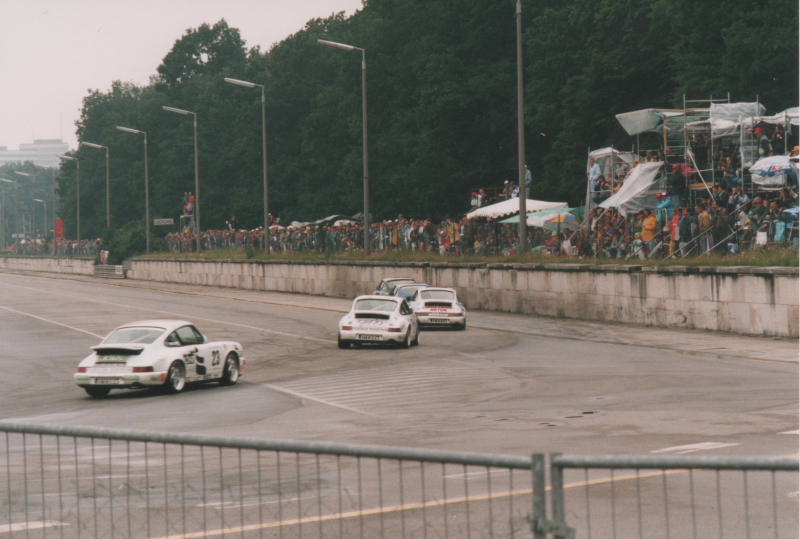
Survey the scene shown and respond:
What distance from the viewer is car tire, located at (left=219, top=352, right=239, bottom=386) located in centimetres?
2253

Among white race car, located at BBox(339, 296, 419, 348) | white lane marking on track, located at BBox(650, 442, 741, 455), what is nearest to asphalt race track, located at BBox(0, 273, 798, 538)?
white lane marking on track, located at BBox(650, 442, 741, 455)

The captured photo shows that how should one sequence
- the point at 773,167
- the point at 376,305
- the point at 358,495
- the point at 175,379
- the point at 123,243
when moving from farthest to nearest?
1. the point at 123,243
2. the point at 773,167
3. the point at 376,305
4. the point at 175,379
5. the point at 358,495

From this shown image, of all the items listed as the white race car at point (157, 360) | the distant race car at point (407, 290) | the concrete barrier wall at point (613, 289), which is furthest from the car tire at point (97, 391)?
the distant race car at point (407, 290)

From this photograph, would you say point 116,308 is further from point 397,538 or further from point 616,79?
point 397,538

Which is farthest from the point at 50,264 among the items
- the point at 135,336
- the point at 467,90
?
the point at 135,336

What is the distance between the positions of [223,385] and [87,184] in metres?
129

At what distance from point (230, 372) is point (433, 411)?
A: 23.0ft

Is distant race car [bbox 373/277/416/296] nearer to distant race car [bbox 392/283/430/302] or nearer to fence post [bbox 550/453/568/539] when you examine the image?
distant race car [bbox 392/283/430/302]

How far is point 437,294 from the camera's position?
34812mm

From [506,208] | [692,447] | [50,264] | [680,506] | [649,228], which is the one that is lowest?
[692,447]

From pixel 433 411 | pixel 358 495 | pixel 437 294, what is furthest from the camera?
pixel 437 294

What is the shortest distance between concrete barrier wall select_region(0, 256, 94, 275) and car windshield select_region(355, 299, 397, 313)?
224 feet

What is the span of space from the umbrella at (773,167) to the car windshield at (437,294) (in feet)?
30.8

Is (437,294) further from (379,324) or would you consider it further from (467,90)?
(467,90)
